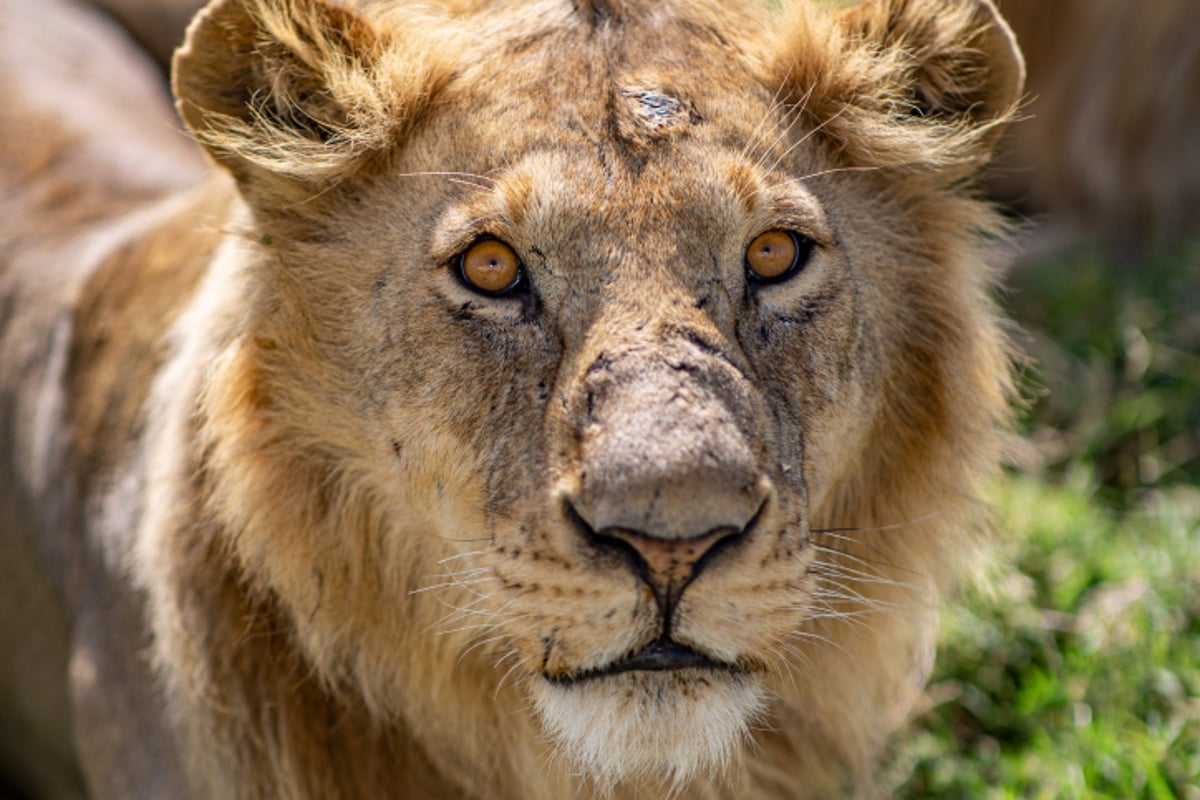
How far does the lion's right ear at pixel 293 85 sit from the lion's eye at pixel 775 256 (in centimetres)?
66

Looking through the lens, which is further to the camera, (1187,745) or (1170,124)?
(1170,124)

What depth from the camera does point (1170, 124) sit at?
5820 mm

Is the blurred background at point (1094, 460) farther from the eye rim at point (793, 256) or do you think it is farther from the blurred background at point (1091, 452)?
the eye rim at point (793, 256)

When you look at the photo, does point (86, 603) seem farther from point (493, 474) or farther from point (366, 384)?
point (493, 474)

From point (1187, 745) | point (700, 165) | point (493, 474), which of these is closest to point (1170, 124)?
point (1187, 745)

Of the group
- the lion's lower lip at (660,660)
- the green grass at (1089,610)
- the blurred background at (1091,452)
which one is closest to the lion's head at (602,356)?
the lion's lower lip at (660,660)

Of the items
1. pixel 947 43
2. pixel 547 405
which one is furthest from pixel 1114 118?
pixel 547 405

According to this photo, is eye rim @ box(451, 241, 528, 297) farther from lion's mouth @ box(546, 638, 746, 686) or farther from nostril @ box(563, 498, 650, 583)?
lion's mouth @ box(546, 638, 746, 686)

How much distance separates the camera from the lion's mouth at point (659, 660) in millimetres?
2076

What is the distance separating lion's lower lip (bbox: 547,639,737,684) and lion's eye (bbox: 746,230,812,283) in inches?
26.8

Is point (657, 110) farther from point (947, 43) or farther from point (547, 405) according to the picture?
point (947, 43)

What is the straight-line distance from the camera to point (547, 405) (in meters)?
2.24

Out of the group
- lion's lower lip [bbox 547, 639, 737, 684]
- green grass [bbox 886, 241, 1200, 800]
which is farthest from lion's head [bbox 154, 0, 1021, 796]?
green grass [bbox 886, 241, 1200, 800]

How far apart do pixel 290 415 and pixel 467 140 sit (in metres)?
0.62
